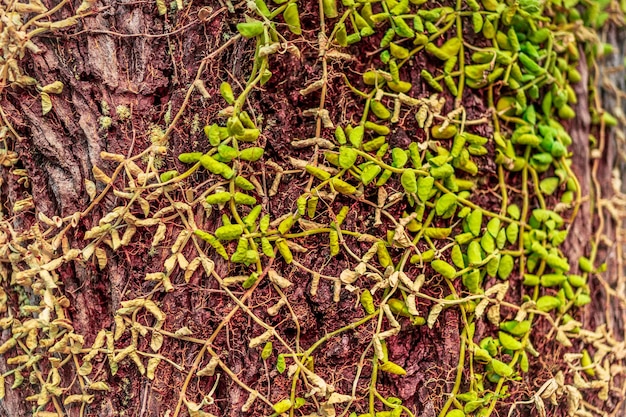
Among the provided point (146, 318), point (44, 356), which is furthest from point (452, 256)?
point (44, 356)

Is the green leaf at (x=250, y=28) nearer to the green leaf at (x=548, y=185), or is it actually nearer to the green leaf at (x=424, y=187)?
the green leaf at (x=424, y=187)

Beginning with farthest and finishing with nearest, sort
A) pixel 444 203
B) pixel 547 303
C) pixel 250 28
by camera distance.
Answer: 1. pixel 547 303
2. pixel 444 203
3. pixel 250 28

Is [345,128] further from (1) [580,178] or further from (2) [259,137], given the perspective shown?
(1) [580,178]

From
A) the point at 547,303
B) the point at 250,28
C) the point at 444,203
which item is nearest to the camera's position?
the point at 250,28

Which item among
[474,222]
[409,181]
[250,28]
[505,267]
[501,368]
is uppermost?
[250,28]

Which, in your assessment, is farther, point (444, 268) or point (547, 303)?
point (547, 303)

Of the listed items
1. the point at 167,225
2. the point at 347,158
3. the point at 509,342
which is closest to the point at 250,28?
the point at 347,158

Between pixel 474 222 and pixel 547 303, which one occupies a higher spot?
pixel 474 222

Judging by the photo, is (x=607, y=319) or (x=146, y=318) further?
(x=607, y=319)

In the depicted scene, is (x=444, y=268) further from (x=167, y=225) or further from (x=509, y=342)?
(x=167, y=225)

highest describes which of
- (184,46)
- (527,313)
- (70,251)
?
(184,46)
